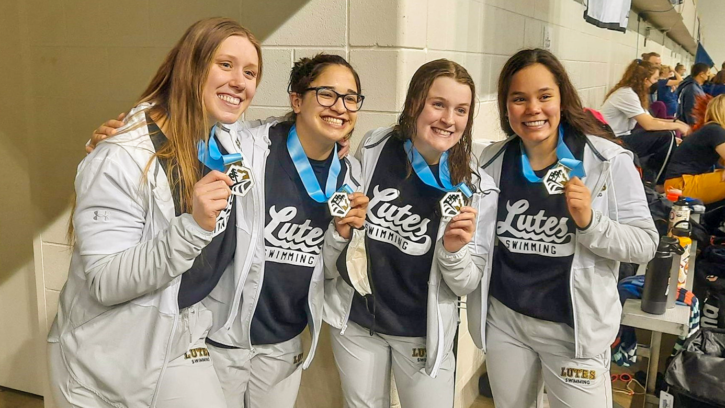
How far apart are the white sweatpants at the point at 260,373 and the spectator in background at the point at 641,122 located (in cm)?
488

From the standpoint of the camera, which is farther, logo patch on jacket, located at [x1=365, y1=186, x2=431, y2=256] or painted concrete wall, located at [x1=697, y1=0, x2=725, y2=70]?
painted concrete wall, located at [x1=697, y1=0, x2=725, y2=70]

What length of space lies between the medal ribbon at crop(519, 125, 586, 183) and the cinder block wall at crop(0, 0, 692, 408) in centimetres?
62

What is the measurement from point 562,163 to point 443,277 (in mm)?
537

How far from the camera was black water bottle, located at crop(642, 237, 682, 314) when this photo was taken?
234cm

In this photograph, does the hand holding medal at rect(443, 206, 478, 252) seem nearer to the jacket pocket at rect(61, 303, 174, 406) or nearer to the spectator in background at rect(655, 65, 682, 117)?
the jacket pocket at rect(61, 303, 174, 406)

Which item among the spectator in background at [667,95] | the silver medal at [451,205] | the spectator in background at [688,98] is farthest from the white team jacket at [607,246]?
the spectator in background at [667,95]

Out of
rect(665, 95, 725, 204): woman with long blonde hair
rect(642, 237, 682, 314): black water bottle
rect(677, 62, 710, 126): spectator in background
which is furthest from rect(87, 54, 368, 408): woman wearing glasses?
rect(677, 62, 710, 126): spectator in background

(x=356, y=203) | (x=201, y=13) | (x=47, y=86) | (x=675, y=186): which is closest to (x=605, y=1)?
(x=675, y=186)

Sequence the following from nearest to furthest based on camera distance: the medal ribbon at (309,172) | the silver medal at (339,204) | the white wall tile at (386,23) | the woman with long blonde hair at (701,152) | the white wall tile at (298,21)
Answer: the silver medal at (339,204) < the medal ribbon at (309,172) < the white wall tile at (386,23) < the white wall tile at (298,21) < the woman with long blonde hair at (701,152)

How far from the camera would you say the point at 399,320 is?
1.98 meters

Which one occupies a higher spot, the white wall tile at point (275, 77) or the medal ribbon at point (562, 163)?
the white wall tile at point (275, 77)

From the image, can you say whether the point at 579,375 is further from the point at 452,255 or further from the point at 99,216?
the point at 99,216

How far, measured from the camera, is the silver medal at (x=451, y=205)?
5.90 ft

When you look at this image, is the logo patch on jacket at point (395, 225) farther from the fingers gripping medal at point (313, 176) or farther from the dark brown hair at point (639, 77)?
the dark brown hair at point (639, 77)
